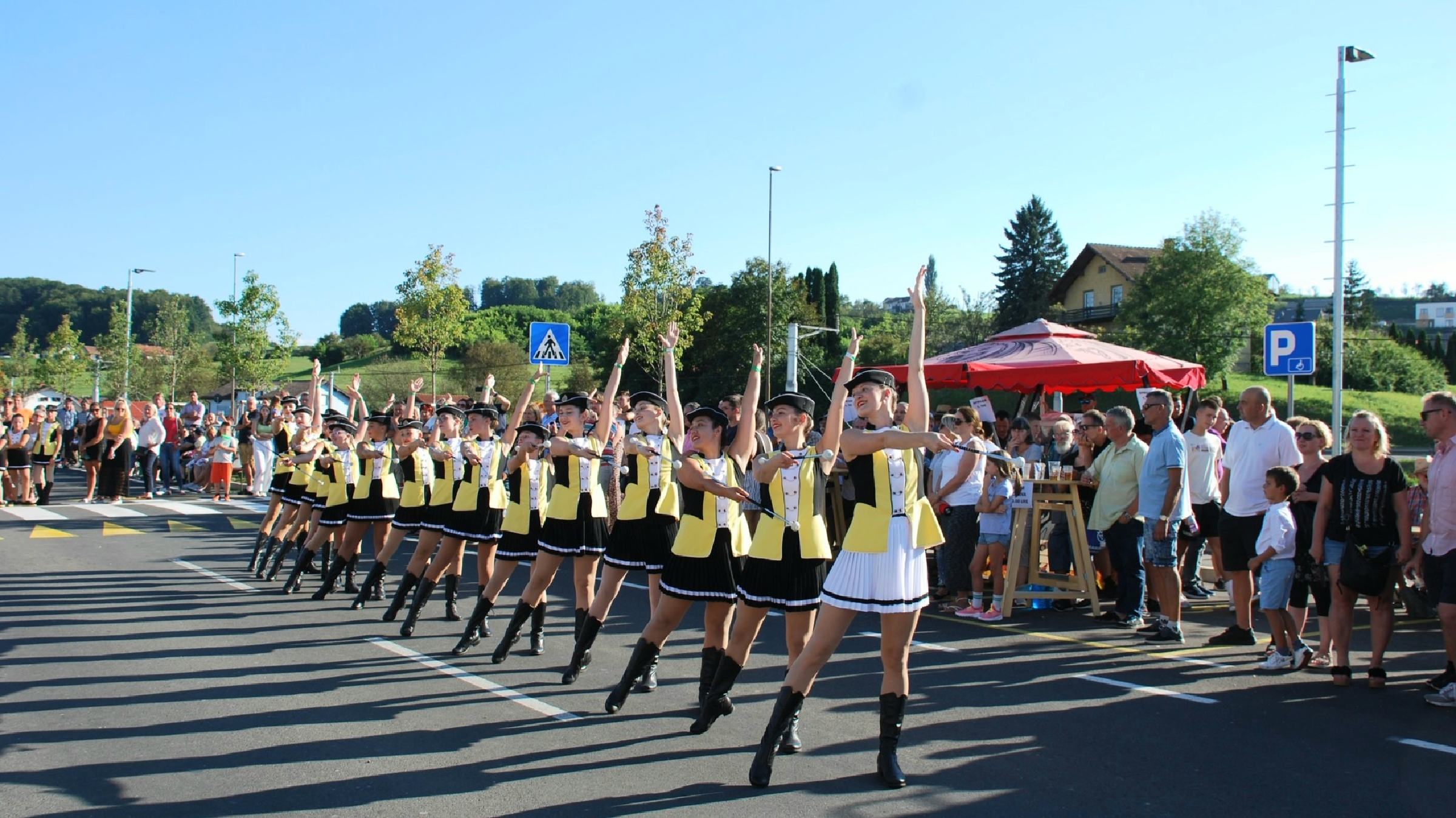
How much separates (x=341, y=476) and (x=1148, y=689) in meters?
8.02

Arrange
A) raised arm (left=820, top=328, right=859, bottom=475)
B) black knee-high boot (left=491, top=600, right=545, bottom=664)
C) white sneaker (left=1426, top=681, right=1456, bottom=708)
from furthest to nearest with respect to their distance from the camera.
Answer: black knee-high boot (left=491, top=600, right=545, bottom=664) → white sneaker (left=1426, top=681, right=1456, bottom=708) → raised arm (left=820, top=328, right=859, bottom=475)

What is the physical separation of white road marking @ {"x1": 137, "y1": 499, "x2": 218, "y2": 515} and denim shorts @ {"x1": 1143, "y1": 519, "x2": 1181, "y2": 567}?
17050 mm

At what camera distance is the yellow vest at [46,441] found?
21.1 m

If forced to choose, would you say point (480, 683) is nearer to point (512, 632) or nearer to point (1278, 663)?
point (512, 632)

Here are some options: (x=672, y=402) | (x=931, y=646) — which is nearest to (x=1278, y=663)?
(x=931, y=646)

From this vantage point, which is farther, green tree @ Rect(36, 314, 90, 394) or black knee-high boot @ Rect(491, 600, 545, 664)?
green tree @ Rect(36, 314, 90, 394)

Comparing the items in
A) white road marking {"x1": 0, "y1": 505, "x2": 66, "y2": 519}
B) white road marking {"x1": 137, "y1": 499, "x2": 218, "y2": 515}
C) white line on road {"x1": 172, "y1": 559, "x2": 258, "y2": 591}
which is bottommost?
white line on road {"x1": 172, "y1": 559, "x2": 258, "y2": 591}

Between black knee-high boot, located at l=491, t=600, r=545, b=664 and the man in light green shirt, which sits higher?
the man in light green shirt

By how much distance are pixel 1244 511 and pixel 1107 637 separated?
5.12 feet

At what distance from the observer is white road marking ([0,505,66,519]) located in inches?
744

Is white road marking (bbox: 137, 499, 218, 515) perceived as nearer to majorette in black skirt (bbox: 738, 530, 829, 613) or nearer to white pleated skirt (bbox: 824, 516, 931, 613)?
majorette in black skirt (bbox: 738, 530, 829, 613)

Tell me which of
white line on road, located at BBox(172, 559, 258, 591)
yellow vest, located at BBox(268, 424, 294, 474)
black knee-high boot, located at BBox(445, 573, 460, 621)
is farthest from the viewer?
yellow vest, located at BBox(268, 424, 294, 474)

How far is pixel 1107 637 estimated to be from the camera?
9141 millimetres

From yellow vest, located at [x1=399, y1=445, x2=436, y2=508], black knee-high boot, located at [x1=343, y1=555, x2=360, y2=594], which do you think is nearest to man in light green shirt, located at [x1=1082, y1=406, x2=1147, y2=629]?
yellow vest, located at [x1=399, y1=445, x2=436, y2=508]
